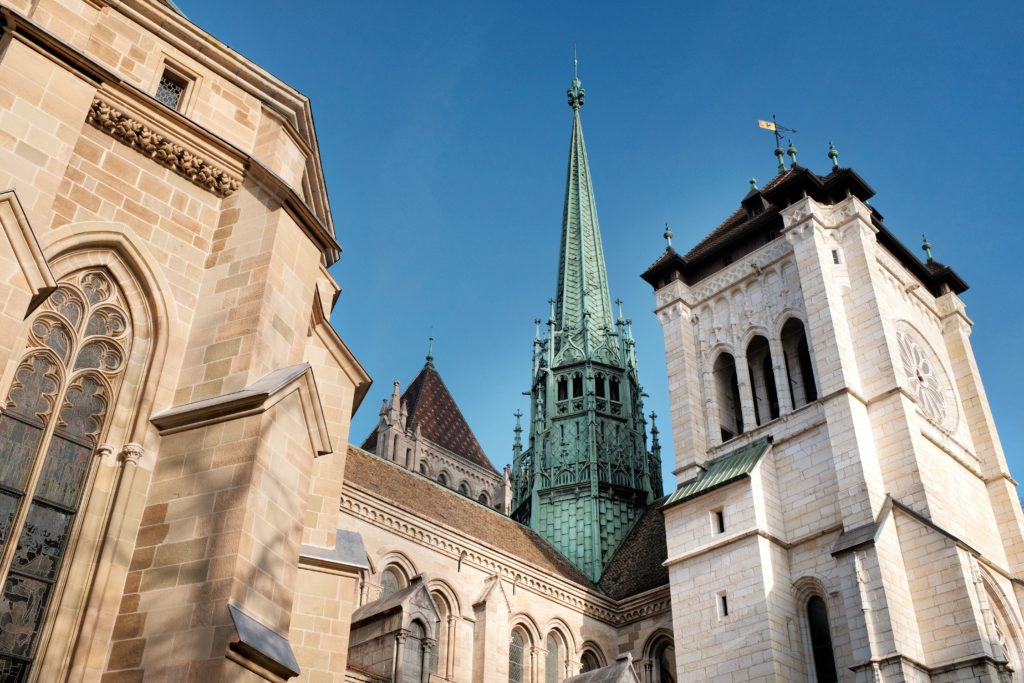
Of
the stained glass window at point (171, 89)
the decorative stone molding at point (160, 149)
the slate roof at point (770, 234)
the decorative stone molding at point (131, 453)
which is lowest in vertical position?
the decorative stone molding at point (131, 453)

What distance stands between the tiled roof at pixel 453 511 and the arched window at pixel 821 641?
6.41 metres

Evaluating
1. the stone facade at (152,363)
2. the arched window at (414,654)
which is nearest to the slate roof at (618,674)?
the arched window at (414,654)

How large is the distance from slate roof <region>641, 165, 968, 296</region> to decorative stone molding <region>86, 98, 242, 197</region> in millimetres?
19167

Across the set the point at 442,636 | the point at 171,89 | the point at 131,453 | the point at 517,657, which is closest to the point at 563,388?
→ the point at 517,657

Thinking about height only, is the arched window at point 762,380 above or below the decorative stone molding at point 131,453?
above

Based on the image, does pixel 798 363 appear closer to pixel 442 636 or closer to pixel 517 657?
pixel 517 657

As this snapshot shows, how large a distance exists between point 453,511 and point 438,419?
59.6ft

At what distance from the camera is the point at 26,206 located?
733cm

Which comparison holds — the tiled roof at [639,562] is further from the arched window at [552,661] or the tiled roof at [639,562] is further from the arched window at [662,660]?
the arched window at [552,661]

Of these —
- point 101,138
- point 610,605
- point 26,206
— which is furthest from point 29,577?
point 610,605

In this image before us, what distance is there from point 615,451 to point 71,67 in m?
23.5

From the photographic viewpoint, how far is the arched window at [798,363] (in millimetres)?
24047

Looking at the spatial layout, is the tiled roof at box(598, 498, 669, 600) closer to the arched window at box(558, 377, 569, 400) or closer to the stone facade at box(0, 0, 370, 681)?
the arched window at box(558, 377, 569, 400)

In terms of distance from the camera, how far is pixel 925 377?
960 inches
